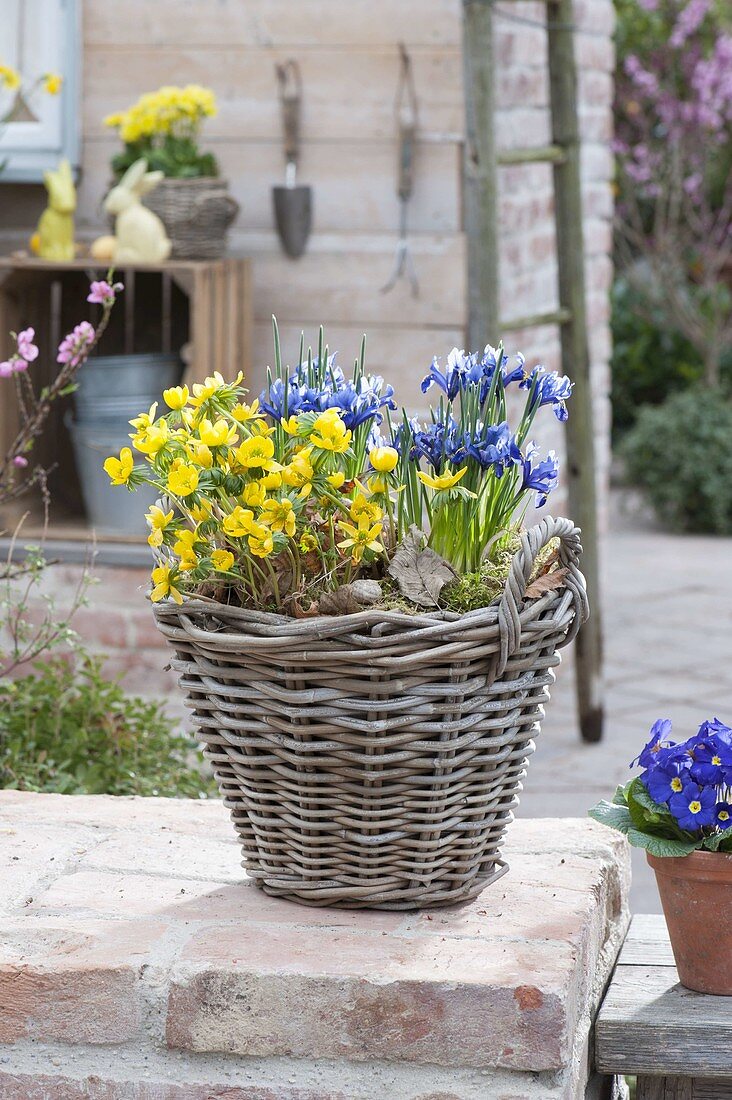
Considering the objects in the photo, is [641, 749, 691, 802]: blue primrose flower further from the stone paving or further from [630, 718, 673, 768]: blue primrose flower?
the stone paving

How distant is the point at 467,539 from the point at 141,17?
9.16 ft

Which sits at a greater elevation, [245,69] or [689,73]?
[689,73]

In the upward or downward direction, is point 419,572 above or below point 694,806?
above

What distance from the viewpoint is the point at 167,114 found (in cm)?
364

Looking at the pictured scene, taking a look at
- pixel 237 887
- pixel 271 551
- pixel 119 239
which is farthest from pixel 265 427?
pixel 119 239

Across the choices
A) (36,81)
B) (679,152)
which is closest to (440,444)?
(36,81)

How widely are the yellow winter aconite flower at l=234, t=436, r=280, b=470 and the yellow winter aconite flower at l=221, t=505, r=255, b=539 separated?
0.04 metres

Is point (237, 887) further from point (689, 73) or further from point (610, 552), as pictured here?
point (689, 73)

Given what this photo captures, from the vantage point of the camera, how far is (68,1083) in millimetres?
1483

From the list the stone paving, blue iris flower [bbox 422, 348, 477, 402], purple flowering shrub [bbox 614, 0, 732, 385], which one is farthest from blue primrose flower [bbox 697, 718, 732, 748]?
purple flowering shrub [bbox 614, 0, 732, 385]

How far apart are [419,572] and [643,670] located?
11.0 feet

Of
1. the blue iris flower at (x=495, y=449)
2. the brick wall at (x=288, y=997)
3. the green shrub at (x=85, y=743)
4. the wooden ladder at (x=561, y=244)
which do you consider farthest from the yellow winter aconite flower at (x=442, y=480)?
the wooden ladder at (x=561, y=244)

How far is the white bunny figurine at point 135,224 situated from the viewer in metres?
3.62

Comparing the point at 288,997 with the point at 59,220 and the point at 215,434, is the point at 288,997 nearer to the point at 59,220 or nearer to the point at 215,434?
the point at 215,434
